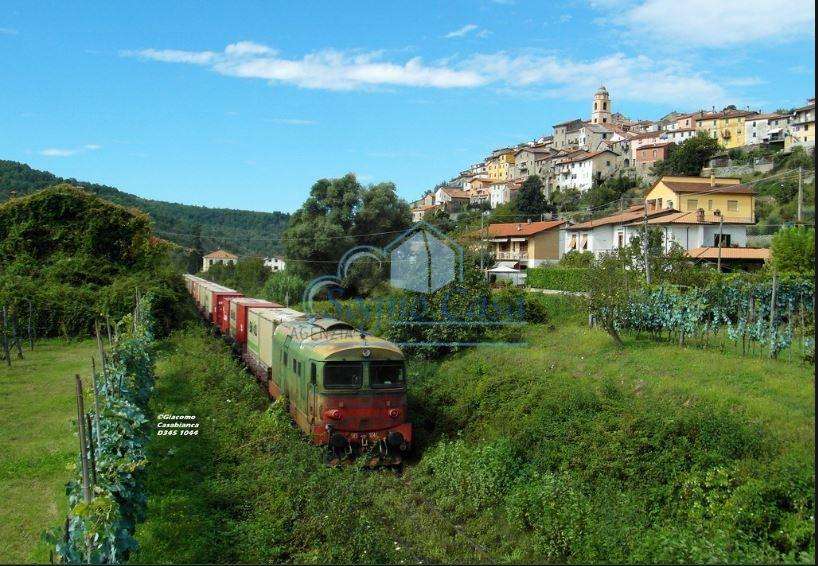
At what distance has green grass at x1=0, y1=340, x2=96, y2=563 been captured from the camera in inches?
328

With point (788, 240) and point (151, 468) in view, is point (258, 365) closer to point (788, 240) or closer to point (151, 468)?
point (151, 468)

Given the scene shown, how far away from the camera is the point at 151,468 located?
10.8 meters

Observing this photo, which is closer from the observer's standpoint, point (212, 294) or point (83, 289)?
point (83, 289)

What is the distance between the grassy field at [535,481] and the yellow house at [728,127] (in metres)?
93.4

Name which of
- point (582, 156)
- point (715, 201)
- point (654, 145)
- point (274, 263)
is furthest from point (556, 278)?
point (654, 145)

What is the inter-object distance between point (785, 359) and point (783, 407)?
5.24m

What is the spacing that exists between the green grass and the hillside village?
1045 cm

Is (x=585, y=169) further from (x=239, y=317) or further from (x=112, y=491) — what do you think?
(x=112, y=491)

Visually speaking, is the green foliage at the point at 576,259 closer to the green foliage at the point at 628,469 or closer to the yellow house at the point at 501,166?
the green foliage at the point at 628,469

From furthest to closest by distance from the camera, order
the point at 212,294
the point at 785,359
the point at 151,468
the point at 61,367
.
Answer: the point at 212,294 → the point at 61,367 → the point at 785,359 → the point at 151,468

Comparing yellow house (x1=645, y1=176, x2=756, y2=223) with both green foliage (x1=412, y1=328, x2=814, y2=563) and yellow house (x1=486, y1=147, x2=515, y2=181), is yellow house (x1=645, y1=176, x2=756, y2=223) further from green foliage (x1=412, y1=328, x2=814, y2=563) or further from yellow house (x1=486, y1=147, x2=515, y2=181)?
yellow house (x1=486, y1=147, x2=515, y2=181)

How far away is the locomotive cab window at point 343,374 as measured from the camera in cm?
1159

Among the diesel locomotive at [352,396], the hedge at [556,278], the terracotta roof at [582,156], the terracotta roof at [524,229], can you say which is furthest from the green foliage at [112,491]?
the terracotta roof at [582,156]

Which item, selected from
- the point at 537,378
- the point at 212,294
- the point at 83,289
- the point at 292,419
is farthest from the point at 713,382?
the point at 83,289
